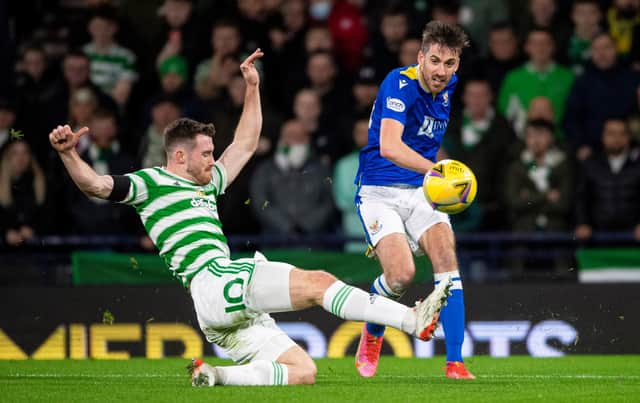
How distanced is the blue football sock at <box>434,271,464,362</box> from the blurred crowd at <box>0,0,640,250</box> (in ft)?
14.4

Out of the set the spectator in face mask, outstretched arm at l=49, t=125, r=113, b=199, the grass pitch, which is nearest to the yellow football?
the grass pitch

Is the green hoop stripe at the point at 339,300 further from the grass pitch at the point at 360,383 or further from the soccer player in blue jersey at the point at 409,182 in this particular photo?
the soccer player in blue jersey at the point at 409,182

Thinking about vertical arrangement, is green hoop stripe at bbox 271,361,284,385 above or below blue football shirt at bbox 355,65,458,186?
below

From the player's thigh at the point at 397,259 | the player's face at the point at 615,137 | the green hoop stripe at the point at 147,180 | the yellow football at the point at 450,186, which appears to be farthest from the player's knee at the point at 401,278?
the player's face at the point at 615,137

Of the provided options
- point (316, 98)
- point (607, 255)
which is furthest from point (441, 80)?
point (316, 98)

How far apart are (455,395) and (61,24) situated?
1104 centimetres

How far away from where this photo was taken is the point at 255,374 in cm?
830

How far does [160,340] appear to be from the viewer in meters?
12.9

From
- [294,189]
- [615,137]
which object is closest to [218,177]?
[294,189]

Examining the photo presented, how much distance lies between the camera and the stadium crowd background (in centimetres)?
1370

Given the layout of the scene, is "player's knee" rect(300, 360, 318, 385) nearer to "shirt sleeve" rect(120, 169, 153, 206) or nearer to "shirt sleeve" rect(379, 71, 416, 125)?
"shirt sleeve" rect(120, 169, 153, 206)

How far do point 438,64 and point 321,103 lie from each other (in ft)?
18.8

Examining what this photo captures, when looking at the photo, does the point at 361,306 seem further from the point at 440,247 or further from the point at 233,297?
the point at 440,247

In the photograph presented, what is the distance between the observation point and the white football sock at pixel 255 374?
8.22 metres
